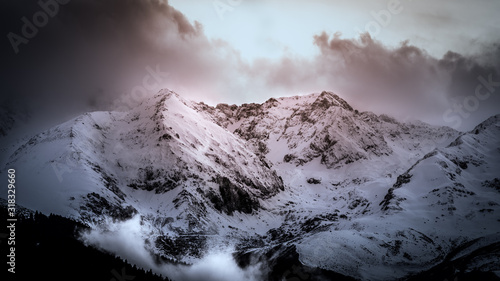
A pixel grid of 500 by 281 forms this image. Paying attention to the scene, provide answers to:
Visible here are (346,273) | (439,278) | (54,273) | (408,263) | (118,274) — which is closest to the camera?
(54,273)

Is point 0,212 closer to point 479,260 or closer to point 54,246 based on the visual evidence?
point 54,246

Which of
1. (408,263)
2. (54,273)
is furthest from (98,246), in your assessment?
(408,263)

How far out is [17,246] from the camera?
148m

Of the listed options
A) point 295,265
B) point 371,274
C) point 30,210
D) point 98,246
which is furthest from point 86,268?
point 371,274

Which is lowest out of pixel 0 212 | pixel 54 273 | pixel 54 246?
pixel 54 273

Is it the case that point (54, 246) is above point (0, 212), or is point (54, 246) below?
below

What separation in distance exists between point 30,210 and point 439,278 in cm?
18636

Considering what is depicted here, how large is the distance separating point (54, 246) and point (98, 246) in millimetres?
33931

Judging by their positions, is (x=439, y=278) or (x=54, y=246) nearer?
(x=54, y=246)

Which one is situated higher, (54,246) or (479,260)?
(479,260)

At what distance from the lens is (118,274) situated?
516 feet

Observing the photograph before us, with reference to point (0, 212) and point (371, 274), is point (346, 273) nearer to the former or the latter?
point (371, 274)

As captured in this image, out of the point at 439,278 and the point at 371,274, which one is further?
the point at 371,274

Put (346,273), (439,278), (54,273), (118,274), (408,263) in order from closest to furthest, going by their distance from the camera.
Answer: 1. (54,273)
2. (118,274)
3. (439,278)
4. (346,273)
5. (408,263)
